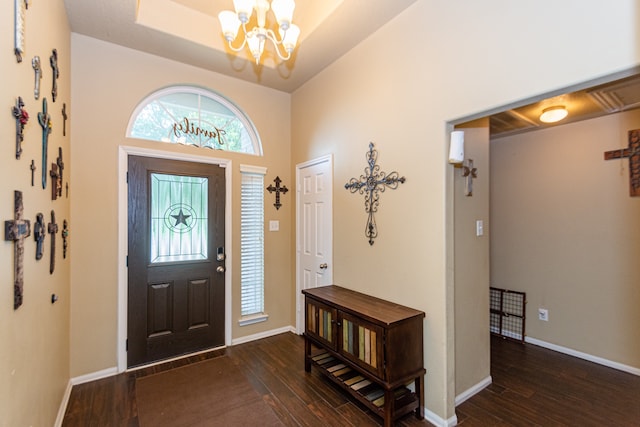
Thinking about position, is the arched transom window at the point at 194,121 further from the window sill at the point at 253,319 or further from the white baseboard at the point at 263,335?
the white baseboard at the point at 263,335

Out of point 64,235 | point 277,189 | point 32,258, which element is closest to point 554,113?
point 277,189

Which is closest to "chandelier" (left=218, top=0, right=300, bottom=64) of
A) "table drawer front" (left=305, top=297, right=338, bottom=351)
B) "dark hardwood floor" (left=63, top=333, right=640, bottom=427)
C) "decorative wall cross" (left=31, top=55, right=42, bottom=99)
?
"decorative wall cross" (left=31, top=55, right=42, bottom=99)

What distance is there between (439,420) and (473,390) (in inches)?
21.5

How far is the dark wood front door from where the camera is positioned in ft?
9.40

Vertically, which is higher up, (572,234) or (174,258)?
(572,234)

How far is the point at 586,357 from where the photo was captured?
3.00m

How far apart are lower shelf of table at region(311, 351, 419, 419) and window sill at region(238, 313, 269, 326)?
109 cm

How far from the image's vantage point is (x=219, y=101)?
3.42 m

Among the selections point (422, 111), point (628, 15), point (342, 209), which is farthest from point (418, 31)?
point (342, 209)

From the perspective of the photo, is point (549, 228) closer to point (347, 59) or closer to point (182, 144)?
point (347, 59)

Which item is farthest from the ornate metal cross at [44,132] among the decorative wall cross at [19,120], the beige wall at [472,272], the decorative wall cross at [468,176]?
the decorative wall cross at [468,176]

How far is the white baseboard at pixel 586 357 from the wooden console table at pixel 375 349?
2.09m

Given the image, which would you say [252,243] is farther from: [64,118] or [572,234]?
[572,234]

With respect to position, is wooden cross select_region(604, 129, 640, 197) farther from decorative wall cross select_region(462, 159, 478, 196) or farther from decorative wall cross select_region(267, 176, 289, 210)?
decorative wall cross select_region(267, 176, 289, 210)
